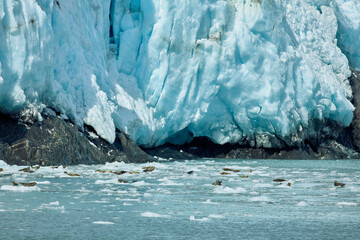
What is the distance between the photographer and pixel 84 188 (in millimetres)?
10820

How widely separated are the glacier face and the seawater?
489 centimetres

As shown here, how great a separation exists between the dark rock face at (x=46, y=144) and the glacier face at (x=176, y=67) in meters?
0.52

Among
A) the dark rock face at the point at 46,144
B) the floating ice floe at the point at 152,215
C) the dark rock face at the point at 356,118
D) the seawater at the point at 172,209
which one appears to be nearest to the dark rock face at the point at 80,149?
the dark rock face at the point at 46,144

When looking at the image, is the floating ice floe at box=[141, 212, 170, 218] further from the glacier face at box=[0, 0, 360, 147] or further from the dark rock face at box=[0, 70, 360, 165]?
the glacier face at box=[0, 0, 360, 147]

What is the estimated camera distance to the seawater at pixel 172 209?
6547 millimetres

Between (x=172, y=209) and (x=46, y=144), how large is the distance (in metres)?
8.75

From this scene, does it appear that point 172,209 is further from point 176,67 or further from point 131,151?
point 176,67

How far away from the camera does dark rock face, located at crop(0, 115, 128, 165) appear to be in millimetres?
15664

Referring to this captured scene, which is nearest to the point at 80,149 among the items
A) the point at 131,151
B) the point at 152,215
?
the point at 131,151

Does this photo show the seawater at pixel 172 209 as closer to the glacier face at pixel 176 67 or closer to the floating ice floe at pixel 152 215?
the floating ice floe at pixel 152 215

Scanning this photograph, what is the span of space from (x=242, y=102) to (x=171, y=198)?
15.9 m

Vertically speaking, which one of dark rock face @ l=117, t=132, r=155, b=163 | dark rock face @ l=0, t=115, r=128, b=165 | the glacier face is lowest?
dark rock face @ l=117, t=132, r=155, b=163

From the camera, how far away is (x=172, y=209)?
8312mm

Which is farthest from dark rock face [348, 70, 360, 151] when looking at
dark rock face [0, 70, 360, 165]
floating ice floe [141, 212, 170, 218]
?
floating ice floe [141, 212, 170, 218]
